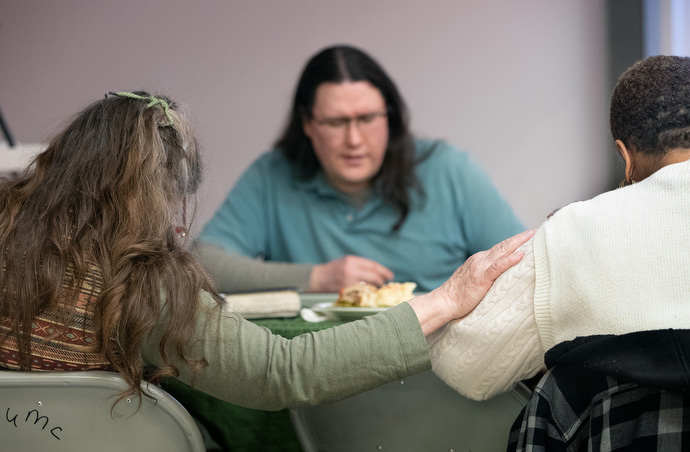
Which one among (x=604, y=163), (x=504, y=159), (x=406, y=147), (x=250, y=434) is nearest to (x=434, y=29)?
(x=504, y=159)

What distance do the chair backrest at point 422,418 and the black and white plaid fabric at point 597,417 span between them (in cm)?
12

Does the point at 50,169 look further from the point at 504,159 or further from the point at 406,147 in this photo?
the point at 504,159

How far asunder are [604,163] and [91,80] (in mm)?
2770

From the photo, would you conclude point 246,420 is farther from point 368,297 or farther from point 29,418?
point 29,418

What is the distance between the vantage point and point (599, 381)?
923 mm

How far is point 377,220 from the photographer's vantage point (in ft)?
8.27

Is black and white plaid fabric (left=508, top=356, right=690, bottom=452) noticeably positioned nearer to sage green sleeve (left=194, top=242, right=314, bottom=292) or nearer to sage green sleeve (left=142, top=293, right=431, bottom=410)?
sage green sleeve (left=142, top=293, right=431, bottom=410)

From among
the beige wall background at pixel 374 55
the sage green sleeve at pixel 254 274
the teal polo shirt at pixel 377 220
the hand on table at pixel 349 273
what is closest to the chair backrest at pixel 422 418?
the hand on table at pixel 349 273

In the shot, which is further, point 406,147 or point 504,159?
point 504,159

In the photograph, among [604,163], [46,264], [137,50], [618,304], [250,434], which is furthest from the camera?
[137,50]

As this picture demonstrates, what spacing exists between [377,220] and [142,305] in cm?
160

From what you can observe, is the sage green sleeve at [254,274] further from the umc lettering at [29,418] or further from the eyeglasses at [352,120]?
the umc lettering at [29,418]

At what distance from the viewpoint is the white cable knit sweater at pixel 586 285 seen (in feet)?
2.85

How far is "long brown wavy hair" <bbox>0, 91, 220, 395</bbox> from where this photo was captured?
3.20 ft
